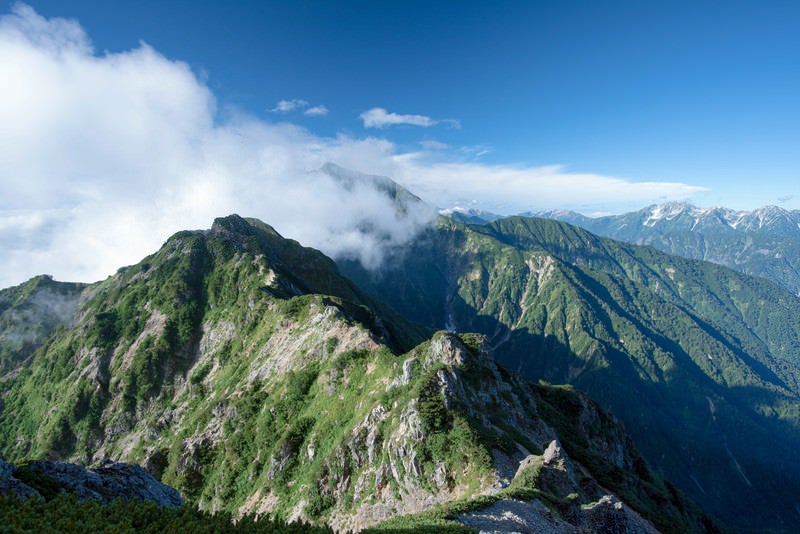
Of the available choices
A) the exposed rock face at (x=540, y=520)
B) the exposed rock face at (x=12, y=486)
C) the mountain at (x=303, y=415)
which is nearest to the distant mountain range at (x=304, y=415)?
the exposed rock face at (x=540, y=520)

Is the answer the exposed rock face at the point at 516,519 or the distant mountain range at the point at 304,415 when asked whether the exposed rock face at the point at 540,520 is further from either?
the distant mountain range at the point at 304,415

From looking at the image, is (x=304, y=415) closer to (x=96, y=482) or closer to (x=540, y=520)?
(x=96, y=482)

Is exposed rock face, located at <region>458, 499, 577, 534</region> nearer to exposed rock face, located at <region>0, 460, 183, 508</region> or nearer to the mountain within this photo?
the mountain

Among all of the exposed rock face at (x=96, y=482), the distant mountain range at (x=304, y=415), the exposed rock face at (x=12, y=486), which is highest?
the exposed rock face at (x=12, y=486)

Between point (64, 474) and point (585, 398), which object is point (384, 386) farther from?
point (585, 398)

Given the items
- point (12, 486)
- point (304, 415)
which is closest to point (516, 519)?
point (12, 486)

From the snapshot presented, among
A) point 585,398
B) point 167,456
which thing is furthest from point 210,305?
point 585,398

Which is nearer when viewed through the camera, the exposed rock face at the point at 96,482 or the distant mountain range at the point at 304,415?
the exposed rock face at the point at 96,482
